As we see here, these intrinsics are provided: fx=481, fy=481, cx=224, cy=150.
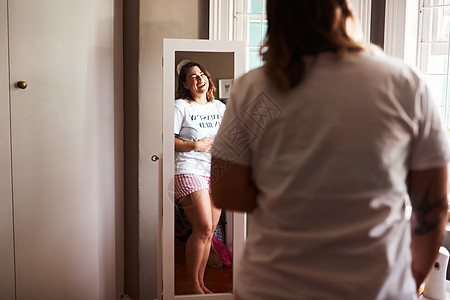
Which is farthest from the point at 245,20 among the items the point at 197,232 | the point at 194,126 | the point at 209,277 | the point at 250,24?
the point at 209,277

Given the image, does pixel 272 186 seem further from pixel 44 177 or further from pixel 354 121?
pixel 44 177

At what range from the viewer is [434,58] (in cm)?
274

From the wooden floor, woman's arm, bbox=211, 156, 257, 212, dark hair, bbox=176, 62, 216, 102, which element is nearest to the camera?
woman's arm, bbox=211, 156, 257, 212

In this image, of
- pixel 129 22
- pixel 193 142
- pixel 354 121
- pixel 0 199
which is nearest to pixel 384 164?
pixel 354 121

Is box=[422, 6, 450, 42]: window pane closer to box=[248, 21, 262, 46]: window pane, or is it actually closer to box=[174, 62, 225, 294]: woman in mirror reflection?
box=[248, 21, 262, 46]: window pane

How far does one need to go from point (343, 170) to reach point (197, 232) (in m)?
1.71

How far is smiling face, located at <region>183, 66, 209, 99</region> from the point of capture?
2270 millimetres

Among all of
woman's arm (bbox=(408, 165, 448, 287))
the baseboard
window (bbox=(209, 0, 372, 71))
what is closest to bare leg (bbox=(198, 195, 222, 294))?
the baseboard

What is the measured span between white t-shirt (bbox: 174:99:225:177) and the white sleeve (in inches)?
61.4

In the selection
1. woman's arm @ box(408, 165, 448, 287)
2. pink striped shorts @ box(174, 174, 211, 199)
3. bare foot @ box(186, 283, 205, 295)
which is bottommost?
bare foot @ box(186, 283, 205, 295)

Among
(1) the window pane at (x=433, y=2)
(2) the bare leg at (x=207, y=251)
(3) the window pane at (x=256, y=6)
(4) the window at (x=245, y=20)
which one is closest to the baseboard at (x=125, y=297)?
(2) the bare leg at (x=207, y=251)

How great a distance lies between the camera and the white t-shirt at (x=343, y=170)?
2.34 feet

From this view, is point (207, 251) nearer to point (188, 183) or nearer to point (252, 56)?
point (188, 183)

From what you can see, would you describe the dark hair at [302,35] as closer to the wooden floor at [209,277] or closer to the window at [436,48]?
the wooden floor at [209,277]
